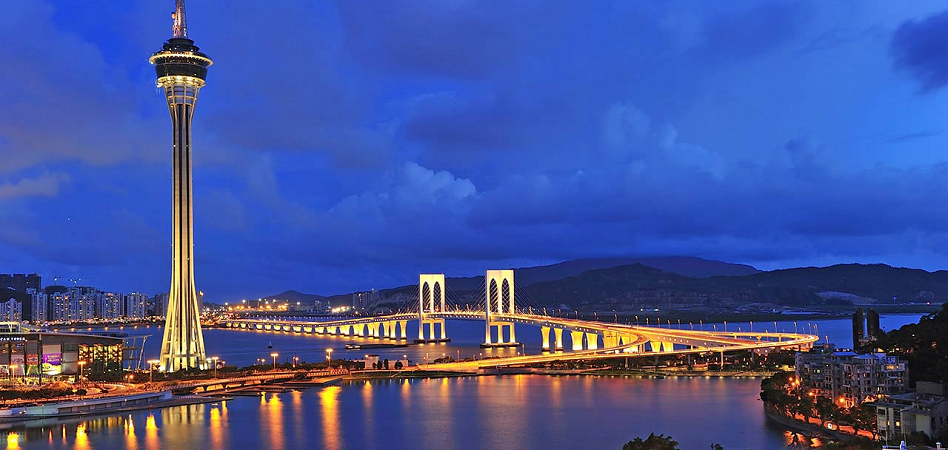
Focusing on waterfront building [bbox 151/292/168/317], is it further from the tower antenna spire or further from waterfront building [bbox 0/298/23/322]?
the tower antenna spire

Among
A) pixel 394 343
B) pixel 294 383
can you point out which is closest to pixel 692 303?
pixel 394 343

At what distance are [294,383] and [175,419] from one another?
6923 millimetres

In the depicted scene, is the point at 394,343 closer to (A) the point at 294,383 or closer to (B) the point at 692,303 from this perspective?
(A) the point at 294,383

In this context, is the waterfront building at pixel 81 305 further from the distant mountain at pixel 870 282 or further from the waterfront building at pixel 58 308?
the distant mountain at pixel 870 282

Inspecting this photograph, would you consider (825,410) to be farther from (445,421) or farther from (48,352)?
(48,352)

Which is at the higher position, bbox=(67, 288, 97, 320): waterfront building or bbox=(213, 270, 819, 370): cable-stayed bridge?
bbox=(67, 288, 97, 320): waterfront building

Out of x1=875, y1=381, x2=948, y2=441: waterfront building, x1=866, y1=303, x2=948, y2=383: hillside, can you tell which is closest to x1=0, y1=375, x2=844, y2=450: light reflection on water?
x1=875, y1=381, x2=948, y2=441: waterfront building

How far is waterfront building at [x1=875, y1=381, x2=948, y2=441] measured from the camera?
47.4 feet

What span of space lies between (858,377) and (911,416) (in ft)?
13.0

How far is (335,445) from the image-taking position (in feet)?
57.1

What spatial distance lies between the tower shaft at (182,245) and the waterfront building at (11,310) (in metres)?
49.6

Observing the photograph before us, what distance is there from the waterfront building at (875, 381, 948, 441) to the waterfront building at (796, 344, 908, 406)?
1.92 m

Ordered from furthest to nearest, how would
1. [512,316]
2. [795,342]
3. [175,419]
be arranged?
1. [512,316]
2. [795,342]
3. [175,419]

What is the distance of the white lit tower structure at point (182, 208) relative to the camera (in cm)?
2867
